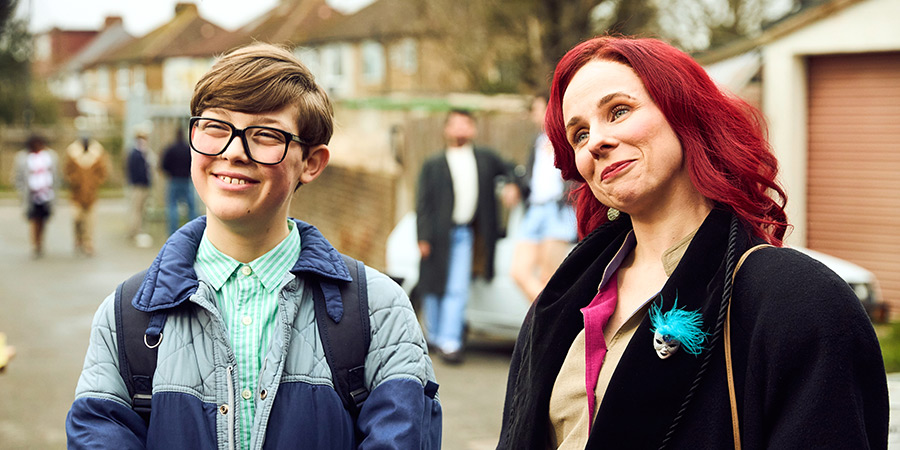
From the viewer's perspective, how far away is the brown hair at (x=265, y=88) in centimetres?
227

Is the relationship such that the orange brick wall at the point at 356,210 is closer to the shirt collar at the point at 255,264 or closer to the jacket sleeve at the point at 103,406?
the shirt collar at the point at 255,264

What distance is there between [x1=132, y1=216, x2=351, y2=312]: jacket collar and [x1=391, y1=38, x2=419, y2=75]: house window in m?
44.5

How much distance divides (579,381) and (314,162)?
0.85 metres

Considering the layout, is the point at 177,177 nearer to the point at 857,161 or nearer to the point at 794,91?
the point at 794,91

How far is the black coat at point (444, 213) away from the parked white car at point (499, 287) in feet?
0.48

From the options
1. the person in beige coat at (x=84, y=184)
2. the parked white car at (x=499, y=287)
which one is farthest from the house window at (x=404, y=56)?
the parked white car at (x=499, y=287)

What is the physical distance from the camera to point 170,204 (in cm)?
1599

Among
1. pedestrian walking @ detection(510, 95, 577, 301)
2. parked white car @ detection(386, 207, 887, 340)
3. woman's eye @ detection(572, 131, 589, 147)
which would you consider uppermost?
woman's eye @ detection(572, 131, 589, 147)

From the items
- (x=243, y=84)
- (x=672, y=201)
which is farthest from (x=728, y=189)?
(x=243, y=84)

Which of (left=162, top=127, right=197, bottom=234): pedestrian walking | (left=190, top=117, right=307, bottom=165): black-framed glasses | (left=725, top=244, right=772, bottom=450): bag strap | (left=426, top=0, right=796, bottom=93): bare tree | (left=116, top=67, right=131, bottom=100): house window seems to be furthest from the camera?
(left=116, top=67, right=131, bottom=100): house window

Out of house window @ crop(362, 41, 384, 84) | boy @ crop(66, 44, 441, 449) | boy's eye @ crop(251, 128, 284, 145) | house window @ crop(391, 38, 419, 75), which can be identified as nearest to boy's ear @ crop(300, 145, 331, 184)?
boy @ crop(66, 44, 441, 449)

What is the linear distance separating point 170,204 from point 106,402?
14399 mm

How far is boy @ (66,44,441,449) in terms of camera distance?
2158 mm

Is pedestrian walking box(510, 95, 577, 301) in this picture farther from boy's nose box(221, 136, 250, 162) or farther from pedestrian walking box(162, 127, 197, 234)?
pedestrian walking box(162, 127, 197, 234)
